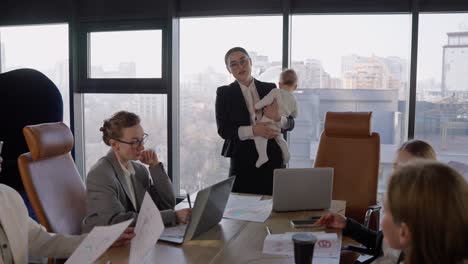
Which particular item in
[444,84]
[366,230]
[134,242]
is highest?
[444,84]

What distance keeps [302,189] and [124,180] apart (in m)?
0.88

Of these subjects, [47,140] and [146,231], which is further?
[47,140]

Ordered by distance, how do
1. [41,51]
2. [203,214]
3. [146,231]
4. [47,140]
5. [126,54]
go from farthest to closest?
[41,51], [126,54], [47,140], [203,214], [146,231]

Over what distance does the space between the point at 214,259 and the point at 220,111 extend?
1608 mm

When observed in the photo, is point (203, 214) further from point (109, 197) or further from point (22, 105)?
point (22, 105)

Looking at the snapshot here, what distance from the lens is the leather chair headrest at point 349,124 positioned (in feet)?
9.87

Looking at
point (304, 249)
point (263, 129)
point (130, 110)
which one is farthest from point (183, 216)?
point (130, 110)

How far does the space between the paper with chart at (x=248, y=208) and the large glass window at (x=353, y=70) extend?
1800 mm

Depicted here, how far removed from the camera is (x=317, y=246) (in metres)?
1.73

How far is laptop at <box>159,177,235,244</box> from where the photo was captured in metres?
1.74

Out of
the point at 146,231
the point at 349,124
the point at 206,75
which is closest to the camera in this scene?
the point at 146,231

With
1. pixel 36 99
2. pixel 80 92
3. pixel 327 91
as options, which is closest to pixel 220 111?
pixel 327 91

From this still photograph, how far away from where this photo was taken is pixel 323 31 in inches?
162

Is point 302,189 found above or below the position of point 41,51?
below
